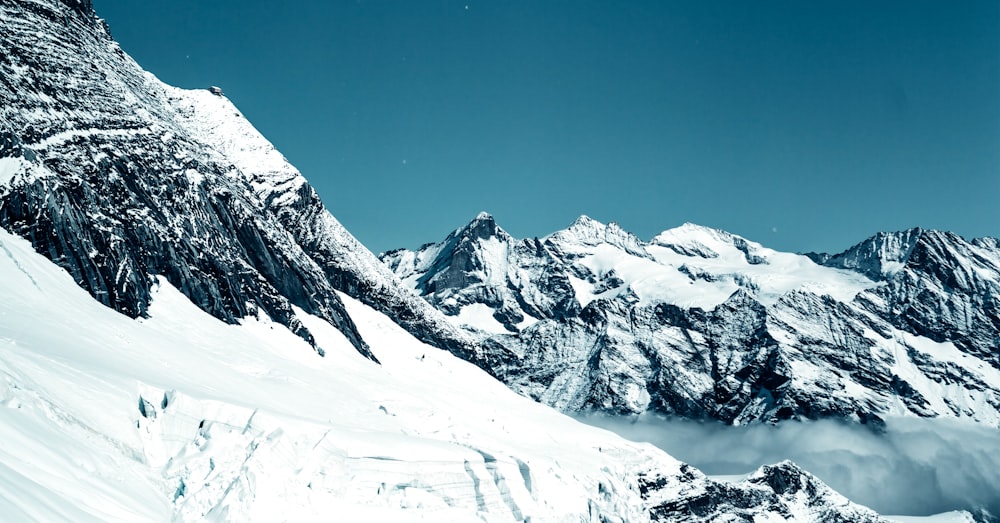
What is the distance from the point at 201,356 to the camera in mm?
67750

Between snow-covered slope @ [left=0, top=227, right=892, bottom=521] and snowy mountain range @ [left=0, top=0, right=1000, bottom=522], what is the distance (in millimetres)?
175

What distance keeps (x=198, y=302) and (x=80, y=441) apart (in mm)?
50831

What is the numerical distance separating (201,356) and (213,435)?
24120mm

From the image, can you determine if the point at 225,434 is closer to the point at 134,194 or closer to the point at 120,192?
the point at 120,192

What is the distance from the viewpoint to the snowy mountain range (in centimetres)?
4044

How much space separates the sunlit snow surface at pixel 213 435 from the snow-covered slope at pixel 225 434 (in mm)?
131

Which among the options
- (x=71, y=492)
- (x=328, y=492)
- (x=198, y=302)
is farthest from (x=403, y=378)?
(x=71, y=492)

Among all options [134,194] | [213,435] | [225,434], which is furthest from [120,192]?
[213,435]

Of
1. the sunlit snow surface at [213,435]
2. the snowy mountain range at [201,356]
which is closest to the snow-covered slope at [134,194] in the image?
the snowy mountain range at [201,356]

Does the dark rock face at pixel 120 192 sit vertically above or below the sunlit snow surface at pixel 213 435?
above

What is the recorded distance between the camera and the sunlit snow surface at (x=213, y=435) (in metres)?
34.9

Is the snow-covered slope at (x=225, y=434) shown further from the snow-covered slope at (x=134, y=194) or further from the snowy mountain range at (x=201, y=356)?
the snow-covered slope at (x=134, y=194)

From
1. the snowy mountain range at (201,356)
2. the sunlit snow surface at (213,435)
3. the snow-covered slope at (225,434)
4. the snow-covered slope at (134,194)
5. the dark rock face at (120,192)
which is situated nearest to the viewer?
the sunlit snow surface at (213,435)

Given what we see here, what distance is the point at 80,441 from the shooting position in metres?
37.2
